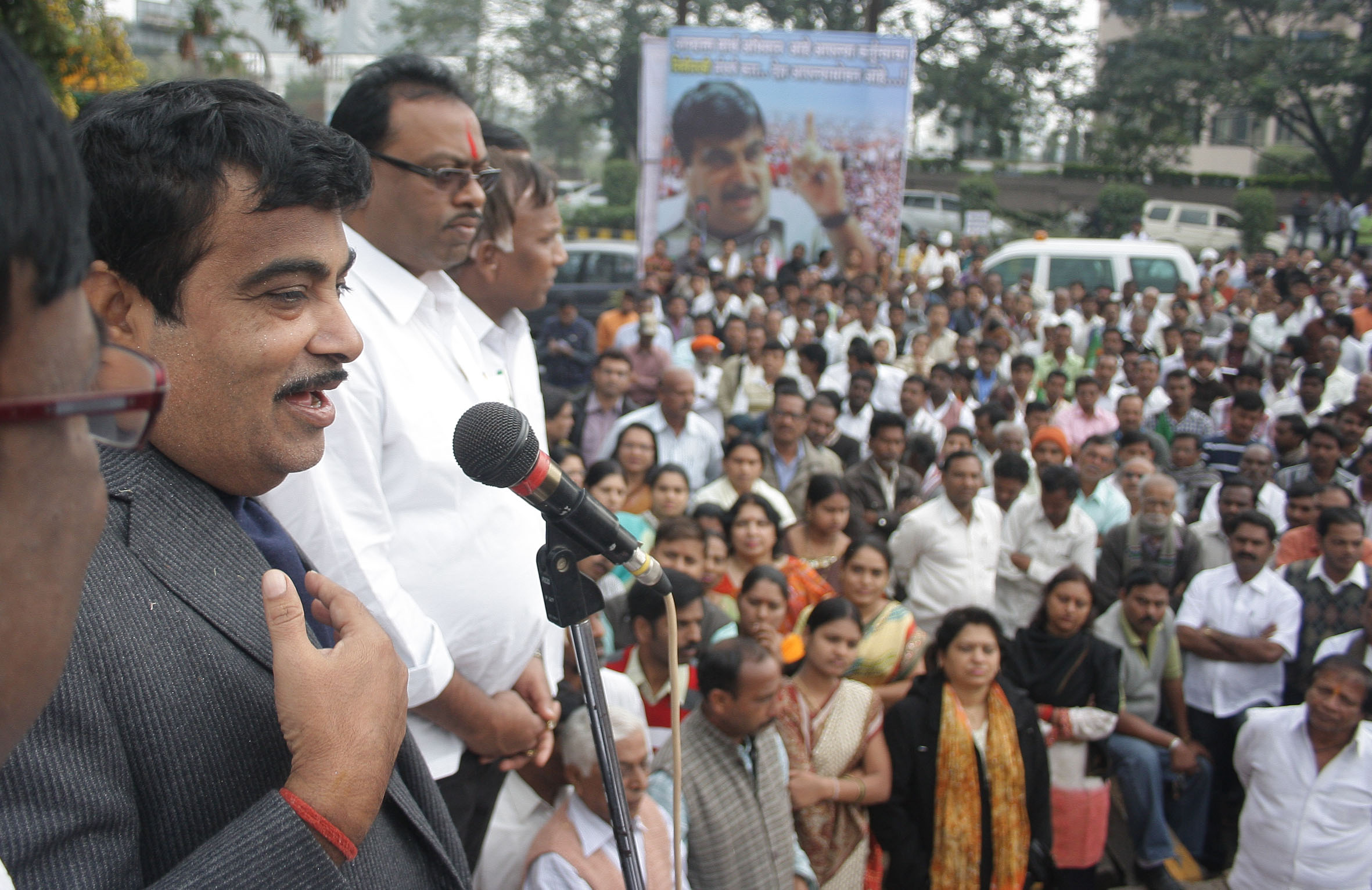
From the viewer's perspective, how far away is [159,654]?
1012 millimetres

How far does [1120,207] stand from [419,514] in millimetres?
25564

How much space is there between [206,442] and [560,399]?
215 inches

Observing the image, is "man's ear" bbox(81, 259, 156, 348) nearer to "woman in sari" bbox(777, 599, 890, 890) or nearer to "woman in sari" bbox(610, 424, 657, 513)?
"woman in sari" bbox(777, 599, 890, 890)

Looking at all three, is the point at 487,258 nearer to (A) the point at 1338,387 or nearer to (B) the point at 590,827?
(B) the point at 590,827

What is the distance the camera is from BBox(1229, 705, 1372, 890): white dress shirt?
397cm

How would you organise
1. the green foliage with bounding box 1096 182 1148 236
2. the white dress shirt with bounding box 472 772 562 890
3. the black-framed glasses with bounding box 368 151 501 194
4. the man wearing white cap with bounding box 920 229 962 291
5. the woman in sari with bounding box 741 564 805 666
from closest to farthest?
1. the black-framed glasses with bounding box 368 151 501 194
2. the white dress shirt with bounding box 472 772 562 890
3. the woman in sari with bounding box 741 564 805 666
4. the man wearing white cap with bounding box 920 229 962 291
5. the green foliage with bounding box 1096 182 1148 236

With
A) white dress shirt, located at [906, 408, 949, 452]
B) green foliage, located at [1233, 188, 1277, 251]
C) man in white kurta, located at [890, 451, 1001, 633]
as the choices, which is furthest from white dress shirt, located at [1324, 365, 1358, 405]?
green foliage, located at [1233, 188, 1277, 251]

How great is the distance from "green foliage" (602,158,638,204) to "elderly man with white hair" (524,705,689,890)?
970 inches

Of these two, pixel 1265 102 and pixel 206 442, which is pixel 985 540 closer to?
pixel 206 442

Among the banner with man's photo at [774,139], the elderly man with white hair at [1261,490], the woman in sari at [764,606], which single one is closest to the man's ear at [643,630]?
the woman in sari at [764,606]

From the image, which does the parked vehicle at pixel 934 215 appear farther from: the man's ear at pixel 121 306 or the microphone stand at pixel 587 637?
the man's ear at pixel 121 306

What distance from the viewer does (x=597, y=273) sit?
14.5 meters

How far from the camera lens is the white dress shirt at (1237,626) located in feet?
16.4

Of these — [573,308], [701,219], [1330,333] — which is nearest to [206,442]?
[573,308]
